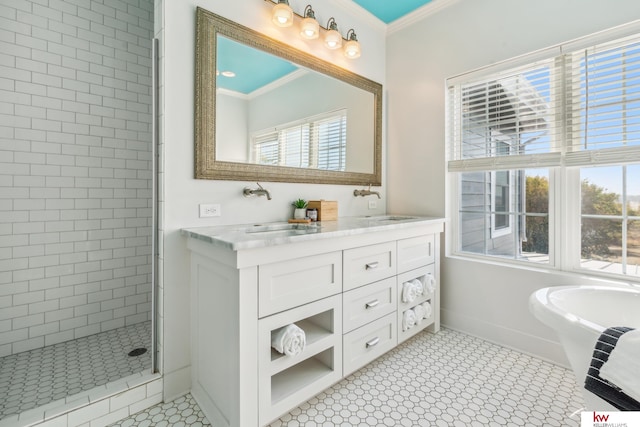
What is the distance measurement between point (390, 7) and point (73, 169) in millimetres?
2945

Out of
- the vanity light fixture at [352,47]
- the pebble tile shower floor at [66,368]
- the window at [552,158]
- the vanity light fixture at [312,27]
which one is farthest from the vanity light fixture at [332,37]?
the pebble tile shower floor at [66,368]

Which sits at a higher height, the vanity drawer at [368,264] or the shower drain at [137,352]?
the vanity drawer at [368,264]

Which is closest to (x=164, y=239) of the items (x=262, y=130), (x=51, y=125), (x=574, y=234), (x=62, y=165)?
(x=262, y=130)

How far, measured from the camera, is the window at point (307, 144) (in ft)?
7.04

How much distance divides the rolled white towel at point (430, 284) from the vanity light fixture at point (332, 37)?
6.45 feet

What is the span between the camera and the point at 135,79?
2.59 metres

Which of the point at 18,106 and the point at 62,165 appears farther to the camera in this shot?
the point at 62,165

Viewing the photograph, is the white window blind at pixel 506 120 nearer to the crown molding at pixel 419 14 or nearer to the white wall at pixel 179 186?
the crown molding at pixel 419 14

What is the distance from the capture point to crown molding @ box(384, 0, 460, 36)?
2.60m

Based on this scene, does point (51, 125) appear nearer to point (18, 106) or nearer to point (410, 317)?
point (18, 106)

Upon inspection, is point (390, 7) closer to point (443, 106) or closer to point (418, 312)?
point (443, 106)

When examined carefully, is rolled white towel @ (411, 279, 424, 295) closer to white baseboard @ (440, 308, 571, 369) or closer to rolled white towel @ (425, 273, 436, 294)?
rolled white towel @ (425, 273, 436, 294)

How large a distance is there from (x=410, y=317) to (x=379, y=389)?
1.92 ft

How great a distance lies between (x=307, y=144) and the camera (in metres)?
2.39
